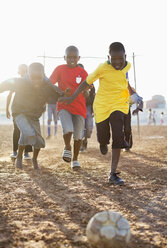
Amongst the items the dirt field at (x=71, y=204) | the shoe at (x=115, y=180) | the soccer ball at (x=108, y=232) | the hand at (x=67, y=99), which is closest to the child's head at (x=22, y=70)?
the hand at (x=67, y=99)

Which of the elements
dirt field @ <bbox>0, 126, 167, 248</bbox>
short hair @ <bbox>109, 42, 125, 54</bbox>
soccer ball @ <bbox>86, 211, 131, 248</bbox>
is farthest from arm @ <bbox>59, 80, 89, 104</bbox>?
soccer ball @ <bbox>86, 211, 131, 248</bbox>

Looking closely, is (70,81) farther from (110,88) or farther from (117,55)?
(117,55)

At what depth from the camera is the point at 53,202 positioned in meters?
3.27

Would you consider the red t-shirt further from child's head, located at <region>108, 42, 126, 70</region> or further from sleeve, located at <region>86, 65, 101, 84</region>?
child's head, located at <region>108, 42, 126, 70</region>

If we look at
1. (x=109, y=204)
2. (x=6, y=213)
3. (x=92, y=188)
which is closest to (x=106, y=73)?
(x=92, y=188)

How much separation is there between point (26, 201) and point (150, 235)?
1470mm

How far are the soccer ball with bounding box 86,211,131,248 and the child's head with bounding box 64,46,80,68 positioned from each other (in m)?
3.58

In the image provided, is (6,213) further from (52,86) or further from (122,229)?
(52,86)

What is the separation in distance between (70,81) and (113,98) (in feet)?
4.28

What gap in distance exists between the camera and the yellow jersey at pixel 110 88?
165 inches

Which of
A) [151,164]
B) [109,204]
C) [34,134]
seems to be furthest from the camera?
[151,164]

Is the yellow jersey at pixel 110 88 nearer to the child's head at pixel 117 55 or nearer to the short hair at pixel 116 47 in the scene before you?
the child's head at pixel 117 55

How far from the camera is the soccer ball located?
2.07 meters

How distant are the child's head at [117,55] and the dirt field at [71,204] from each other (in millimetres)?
1620
